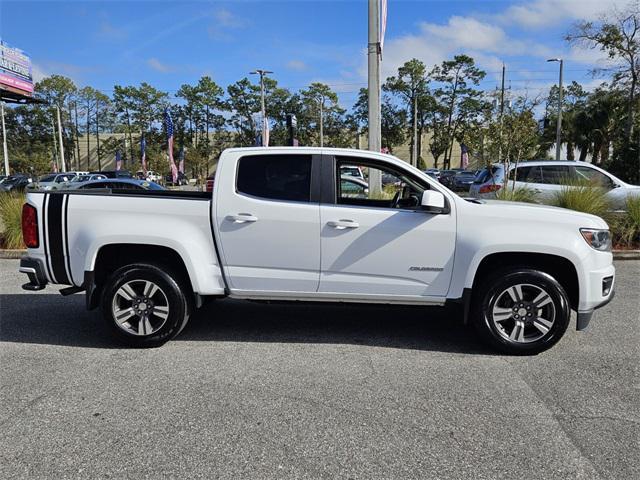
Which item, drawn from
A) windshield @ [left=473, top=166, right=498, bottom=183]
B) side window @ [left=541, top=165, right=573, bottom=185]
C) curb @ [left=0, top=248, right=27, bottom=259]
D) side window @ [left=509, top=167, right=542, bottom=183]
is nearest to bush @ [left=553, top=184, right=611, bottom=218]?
side window @ [left=541, top=165, right=573, bottom=185]

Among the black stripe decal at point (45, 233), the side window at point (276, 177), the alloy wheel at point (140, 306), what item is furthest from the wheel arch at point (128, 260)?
the side window at point (276, 177)

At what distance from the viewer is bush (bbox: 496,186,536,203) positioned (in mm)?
11305

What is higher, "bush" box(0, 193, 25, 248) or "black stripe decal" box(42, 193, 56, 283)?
"black stripe decal" box(42, 193, 56, 283)

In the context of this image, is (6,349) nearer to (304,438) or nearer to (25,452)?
(25,452)

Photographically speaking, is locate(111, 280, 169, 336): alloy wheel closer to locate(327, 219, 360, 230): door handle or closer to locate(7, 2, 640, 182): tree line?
locate(327, 219, 360, 230): door handle

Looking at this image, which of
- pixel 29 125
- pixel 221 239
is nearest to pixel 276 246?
pixel 221 239

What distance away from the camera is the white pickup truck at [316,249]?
15.0ft

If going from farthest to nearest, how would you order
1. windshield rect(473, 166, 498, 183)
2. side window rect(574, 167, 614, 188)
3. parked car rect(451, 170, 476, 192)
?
parked car rect(451, 170, 476, 192) < windshield rect(473, 166, 498, 183) < side window rect(574, 167, 614, 188)

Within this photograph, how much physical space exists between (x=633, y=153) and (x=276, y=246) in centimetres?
1860

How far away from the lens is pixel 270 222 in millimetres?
4660

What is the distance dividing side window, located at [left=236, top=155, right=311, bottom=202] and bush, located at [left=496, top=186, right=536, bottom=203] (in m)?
7.53

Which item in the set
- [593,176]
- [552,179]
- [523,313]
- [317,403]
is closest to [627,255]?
[593,176]

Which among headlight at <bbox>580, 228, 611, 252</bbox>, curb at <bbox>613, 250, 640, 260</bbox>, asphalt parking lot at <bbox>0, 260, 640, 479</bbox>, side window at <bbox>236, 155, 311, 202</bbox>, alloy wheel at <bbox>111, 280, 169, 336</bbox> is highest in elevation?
side window at <bbox>236, 155, 311, 202</bbox>

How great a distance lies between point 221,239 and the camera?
472 centimetres
